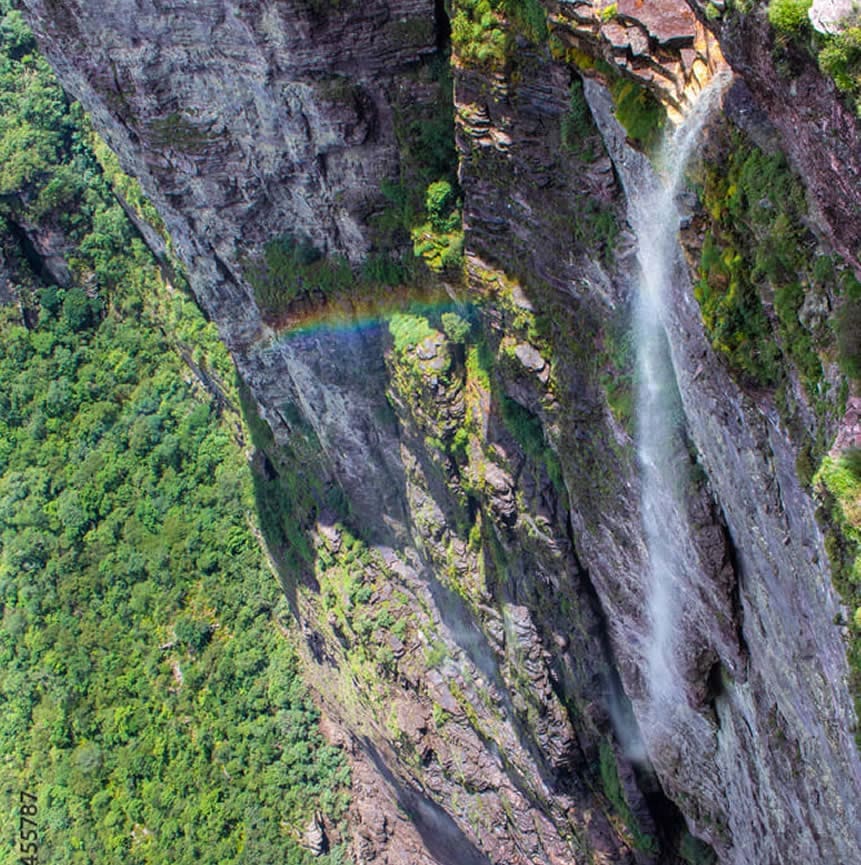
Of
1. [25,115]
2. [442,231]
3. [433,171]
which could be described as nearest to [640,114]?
[442,231]

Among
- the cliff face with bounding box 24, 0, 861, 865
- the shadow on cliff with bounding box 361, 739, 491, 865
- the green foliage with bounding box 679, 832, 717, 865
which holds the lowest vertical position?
the shadow on cliff with bounding box 361, 739, 491, 865

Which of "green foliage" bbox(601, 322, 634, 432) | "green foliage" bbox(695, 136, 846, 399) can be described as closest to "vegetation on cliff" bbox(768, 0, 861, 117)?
"green foliage" bbox(695, 136, 846, 399)

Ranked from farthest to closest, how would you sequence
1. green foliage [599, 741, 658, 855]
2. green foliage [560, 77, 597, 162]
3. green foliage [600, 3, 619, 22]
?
green foliage [599, 741, 658, 855], green foliage [560, 77, 597, 162], green foliage [600, 3, 619, 22]

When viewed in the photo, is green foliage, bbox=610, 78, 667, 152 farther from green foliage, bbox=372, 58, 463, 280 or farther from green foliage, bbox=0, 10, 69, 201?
green foliage, bbox=0, 10, 69, 201

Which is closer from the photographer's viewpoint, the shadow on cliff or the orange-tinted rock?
the orange-tinted rock

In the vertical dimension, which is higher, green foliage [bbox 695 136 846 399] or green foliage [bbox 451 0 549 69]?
green foliage [bbox 451 0 549 69]

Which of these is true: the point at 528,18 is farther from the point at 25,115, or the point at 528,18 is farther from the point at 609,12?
the point at 25,115
